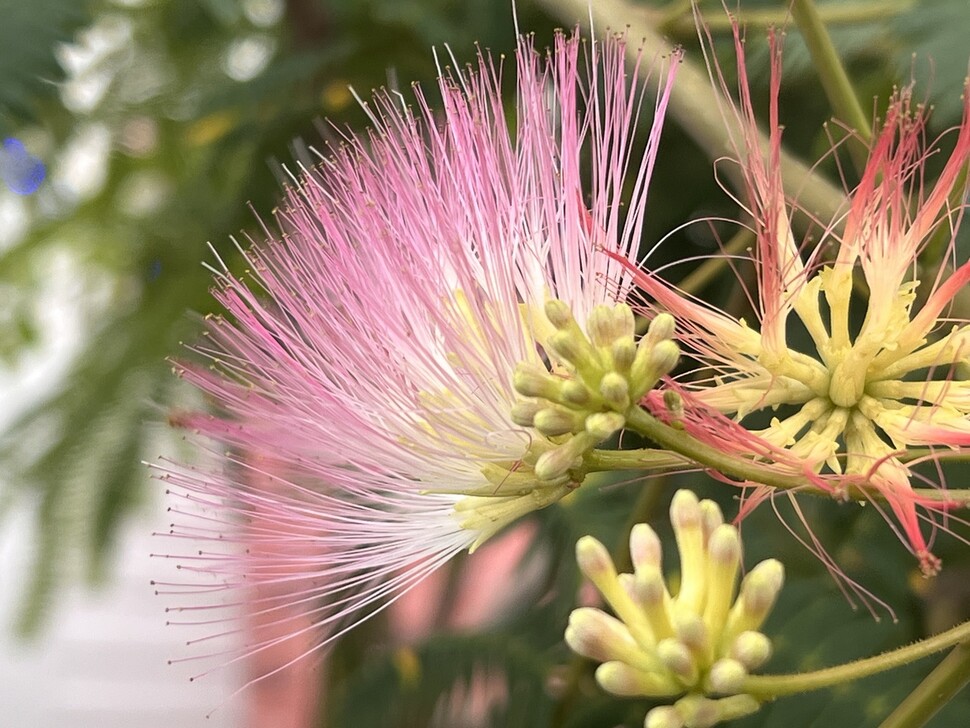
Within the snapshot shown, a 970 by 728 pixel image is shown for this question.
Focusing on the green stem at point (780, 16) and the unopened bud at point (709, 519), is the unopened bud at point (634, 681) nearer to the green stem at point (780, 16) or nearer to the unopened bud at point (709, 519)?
the unopened bud at point (709, 519)

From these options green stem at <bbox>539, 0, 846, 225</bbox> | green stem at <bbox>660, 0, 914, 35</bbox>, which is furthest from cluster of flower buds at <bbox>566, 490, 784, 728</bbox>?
green stem at <bbox>660, 0, 914, 35</bbox>

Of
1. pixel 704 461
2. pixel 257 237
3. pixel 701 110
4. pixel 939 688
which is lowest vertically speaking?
pixel 939 688

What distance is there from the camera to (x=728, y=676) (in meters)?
0.33

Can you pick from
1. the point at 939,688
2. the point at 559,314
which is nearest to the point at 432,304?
the point at 559,314

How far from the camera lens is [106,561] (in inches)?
46.4

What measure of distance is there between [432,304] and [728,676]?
195 mm

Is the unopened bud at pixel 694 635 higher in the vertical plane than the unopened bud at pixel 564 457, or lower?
lower

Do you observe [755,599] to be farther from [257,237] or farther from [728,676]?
[257,237]

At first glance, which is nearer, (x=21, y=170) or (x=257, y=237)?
(x=257, y=237)

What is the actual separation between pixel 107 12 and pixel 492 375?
95 centimetres

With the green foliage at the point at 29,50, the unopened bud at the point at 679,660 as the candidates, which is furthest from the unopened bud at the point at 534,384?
the green foliage at the point at 29,50

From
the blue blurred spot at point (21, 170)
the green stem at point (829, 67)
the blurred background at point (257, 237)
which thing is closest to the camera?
the green stem at point (829, 67)

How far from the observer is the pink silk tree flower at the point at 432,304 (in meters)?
0.40

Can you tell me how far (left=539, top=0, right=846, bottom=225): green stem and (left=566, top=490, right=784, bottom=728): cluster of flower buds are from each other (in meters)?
0.21
